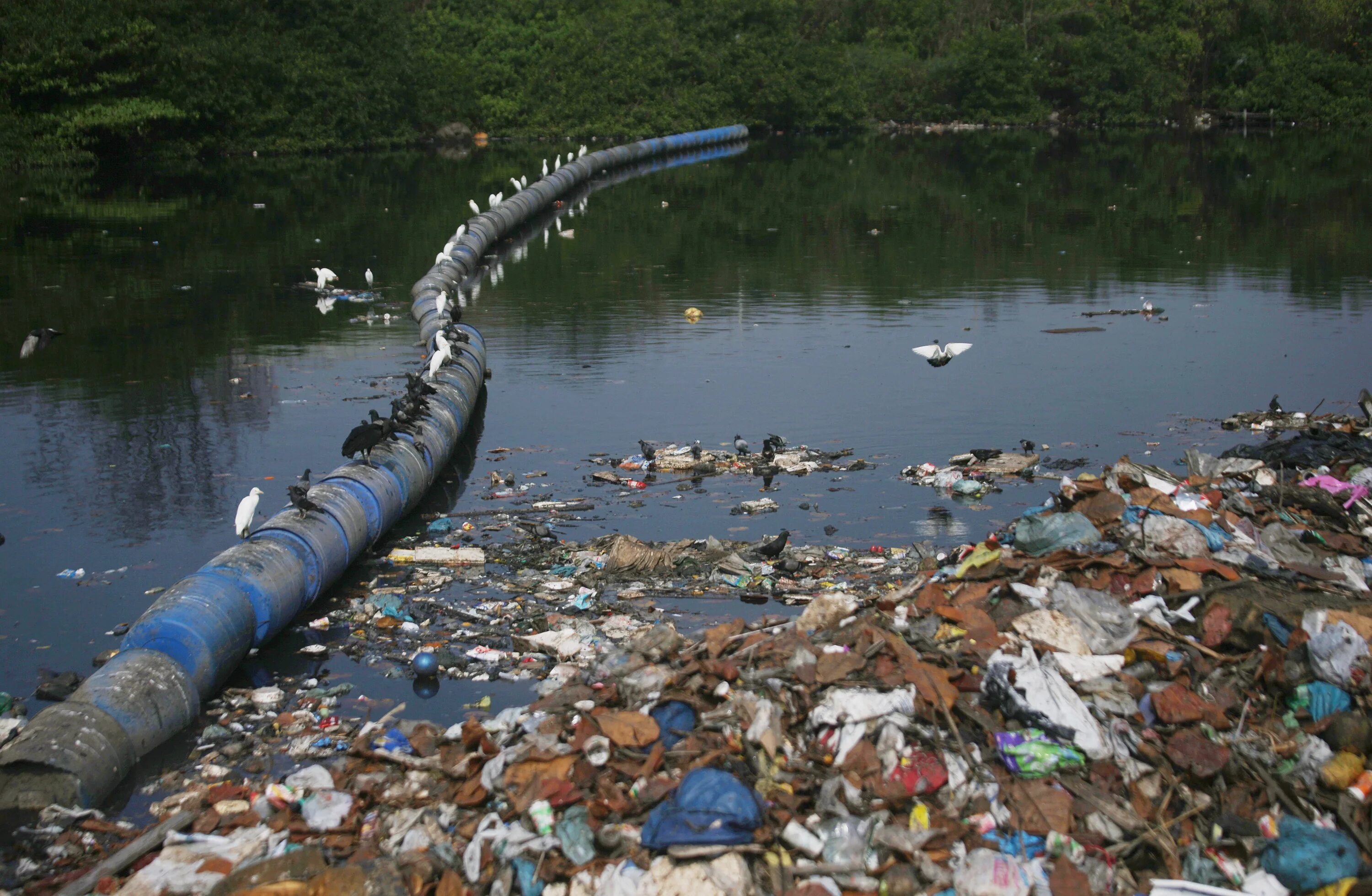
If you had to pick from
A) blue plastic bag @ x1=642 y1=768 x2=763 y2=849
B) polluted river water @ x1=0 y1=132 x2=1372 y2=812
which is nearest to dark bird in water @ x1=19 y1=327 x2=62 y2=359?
polluted river water @ x1=0 y1=132 x2=1372 y2=812

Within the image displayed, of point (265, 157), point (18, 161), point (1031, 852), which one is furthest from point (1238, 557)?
point (265, 157)

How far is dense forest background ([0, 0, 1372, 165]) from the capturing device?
41.3 metres

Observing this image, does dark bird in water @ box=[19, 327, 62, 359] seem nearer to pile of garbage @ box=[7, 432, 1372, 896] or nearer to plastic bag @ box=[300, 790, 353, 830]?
pile of garbage @ box=[7, 432, 1372, 896]

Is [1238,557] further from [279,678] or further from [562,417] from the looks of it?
[562,417]

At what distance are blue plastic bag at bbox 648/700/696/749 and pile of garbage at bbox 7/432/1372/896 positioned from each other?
0.01m

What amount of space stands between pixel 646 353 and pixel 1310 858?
11095 mm

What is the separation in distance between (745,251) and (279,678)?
1648 cm

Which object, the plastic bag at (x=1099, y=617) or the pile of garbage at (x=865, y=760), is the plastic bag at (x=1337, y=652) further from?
the plastic bag at (x=1099, y=617)

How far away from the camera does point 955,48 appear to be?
59.6 m

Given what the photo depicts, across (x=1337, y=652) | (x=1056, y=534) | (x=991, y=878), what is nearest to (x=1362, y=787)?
(x=1337, y=652)

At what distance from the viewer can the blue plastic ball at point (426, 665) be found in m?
7.43

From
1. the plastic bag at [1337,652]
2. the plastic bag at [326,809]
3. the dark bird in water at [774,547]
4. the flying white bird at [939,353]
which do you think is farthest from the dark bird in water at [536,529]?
the plastic bag at [1337,652]

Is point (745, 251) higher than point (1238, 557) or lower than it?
higher

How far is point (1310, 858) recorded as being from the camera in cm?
504
